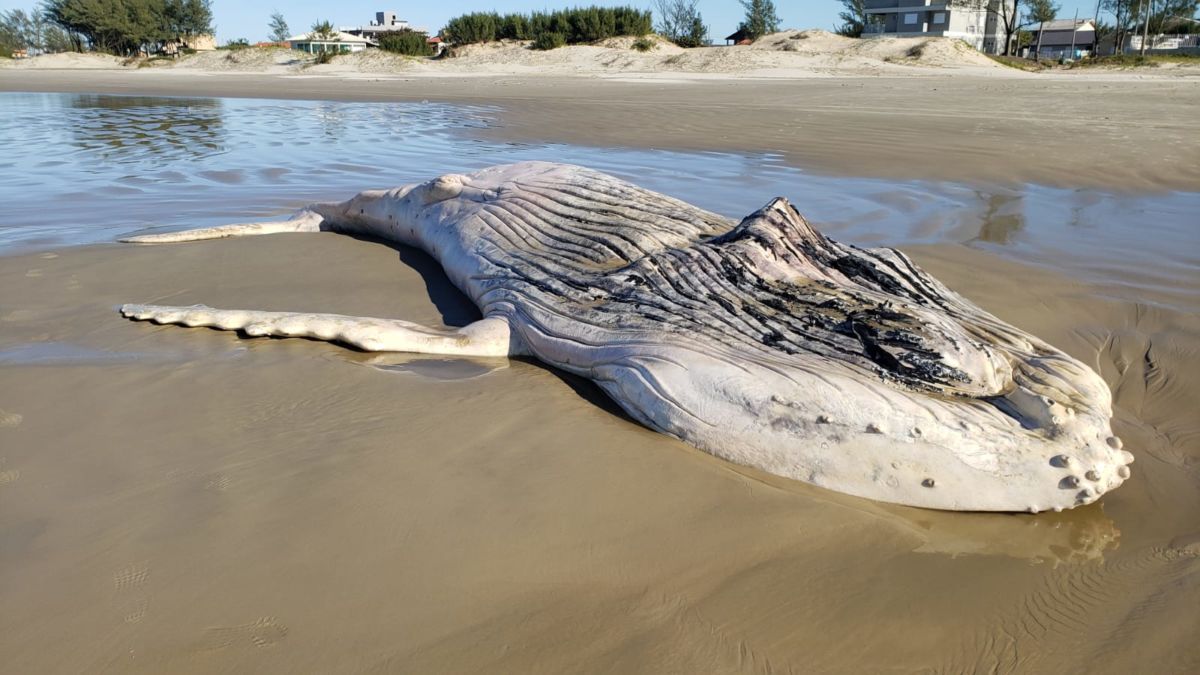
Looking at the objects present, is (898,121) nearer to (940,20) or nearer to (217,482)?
(217,482)

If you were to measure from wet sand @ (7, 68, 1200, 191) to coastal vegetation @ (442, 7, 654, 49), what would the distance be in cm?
1988

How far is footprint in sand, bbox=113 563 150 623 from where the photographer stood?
2.16 m

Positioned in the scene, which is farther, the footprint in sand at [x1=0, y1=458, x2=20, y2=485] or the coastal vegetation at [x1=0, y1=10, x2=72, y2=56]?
the coastal vegetation at [x1=0, y1=10, x2=72, y2=56]

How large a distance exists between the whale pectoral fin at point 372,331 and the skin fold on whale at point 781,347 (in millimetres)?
11

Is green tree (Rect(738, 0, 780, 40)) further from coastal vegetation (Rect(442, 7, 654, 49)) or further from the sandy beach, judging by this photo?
the sandy beach

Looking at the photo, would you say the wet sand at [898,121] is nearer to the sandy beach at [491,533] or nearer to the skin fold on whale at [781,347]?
the sandy beach at [491,533]

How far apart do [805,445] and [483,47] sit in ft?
164

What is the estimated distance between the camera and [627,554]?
2486 mm

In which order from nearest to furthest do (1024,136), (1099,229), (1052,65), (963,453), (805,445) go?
(963,453) < (805,445) < (1099,229) < (1024,136) < (1052,65)

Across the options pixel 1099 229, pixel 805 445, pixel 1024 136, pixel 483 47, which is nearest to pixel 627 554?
pixel 805 445

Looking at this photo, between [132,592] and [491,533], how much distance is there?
101 centimetres

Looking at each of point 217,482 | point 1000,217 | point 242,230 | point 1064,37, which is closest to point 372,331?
point 217,482

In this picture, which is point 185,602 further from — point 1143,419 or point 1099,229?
→ point 1099,229

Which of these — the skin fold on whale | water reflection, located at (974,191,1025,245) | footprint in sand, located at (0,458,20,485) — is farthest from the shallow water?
footprint in sand, located at (0,458,20,485)
